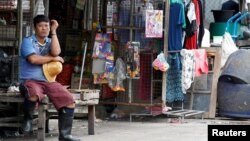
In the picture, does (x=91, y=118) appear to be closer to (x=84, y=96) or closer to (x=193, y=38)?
(x=84, y=96)

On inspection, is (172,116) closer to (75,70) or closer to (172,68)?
(172,68)

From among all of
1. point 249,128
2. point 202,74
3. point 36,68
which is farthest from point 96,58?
point 249,128

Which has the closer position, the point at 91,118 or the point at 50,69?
the point at 50,69

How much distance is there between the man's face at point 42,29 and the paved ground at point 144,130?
158 cm

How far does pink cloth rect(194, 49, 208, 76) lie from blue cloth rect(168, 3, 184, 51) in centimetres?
48

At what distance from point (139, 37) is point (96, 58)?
0.89 m

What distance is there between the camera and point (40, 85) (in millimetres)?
7727

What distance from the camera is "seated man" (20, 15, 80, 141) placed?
760 centimetres

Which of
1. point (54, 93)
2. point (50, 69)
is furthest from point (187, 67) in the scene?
point (54, 93)

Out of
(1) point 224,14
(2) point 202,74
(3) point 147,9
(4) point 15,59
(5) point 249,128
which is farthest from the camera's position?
(1) point 224,14

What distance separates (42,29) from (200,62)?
13.1ft

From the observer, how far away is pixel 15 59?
8898 millimetres

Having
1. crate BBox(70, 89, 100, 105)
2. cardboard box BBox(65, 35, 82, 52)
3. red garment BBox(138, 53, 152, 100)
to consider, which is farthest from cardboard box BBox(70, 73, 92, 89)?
crate BBox(70, 89, 100, 105)

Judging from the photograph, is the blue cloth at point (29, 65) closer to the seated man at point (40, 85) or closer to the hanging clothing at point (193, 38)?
the seated man at point (40, 85)
